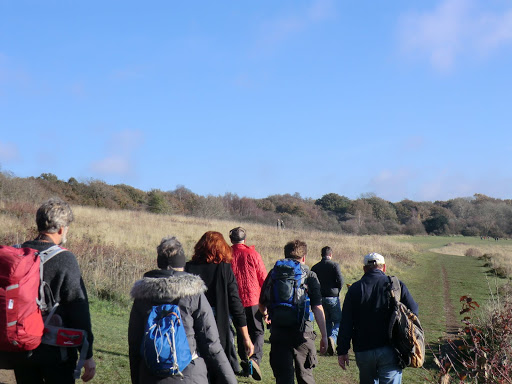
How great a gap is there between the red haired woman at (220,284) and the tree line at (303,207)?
2756 centimetres

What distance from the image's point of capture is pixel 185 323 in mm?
3275

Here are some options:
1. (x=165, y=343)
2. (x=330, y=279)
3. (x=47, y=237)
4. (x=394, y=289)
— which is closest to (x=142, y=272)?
(x=330, y=279)

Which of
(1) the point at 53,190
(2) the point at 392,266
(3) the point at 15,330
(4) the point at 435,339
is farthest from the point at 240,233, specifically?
(1) the point at 53,190

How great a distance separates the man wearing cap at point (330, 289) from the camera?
8992mm

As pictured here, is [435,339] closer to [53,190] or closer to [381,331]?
[381,331]

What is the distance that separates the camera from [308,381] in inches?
209

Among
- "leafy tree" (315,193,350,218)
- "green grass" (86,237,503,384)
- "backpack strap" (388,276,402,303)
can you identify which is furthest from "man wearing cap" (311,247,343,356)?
"leafy tree" (315,193,350,218)

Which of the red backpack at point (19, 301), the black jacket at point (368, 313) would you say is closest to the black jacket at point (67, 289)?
the red backpack at point (19, 301)

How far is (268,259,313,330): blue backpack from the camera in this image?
511cm

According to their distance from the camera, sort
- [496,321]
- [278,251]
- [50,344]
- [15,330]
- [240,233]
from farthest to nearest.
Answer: [278,251] < [496,321] < [240,233] < [50,344] < [15,330]

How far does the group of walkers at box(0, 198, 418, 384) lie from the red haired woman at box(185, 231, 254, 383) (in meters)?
0.01

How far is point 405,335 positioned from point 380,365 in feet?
1.32

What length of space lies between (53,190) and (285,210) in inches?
1780

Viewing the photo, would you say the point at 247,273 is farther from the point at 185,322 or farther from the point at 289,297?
the point at 185,322
